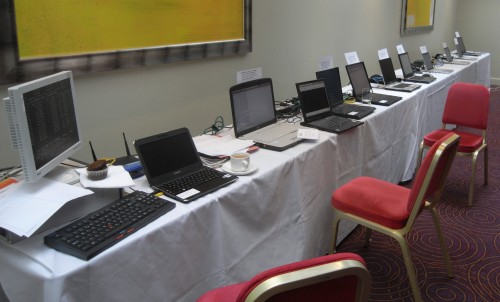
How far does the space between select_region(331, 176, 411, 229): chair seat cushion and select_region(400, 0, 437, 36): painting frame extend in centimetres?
396

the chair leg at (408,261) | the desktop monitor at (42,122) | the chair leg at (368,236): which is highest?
the desktop monitor at (42,122)

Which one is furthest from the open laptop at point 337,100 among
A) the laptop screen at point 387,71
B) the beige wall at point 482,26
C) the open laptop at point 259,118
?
the beige wall at point 482,26

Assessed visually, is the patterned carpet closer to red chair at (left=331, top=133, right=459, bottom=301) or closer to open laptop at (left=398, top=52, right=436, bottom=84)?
red chair at (left=331, top=133, right=459, bottom=301)

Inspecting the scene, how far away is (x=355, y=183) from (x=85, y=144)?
1.44 m

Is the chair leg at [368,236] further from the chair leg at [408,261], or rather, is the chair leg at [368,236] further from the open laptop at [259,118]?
the open laptop at [259,118]

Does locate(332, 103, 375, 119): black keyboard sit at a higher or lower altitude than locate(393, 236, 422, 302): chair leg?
higher

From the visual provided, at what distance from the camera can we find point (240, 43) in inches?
114

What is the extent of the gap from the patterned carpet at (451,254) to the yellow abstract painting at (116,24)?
1.62 m

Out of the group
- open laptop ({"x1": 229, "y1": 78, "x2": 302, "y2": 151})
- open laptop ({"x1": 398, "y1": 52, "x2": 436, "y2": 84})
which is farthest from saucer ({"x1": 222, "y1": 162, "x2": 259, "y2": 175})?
open laptop ({"x1": 398, "y1": 52, "x2": 436, "y2": 84})

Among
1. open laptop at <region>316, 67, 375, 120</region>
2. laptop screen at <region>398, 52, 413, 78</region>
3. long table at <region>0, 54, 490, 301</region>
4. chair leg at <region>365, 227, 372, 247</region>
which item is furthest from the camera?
laptop screen at <region>398, 52, 413, 78</region>

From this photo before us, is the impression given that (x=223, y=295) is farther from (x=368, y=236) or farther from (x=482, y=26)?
(x=482, y=26)

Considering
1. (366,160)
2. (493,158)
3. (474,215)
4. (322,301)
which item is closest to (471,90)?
(474,215)

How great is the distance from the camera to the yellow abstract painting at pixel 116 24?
180 centimetres

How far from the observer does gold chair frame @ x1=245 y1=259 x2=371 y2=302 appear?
77 cm
